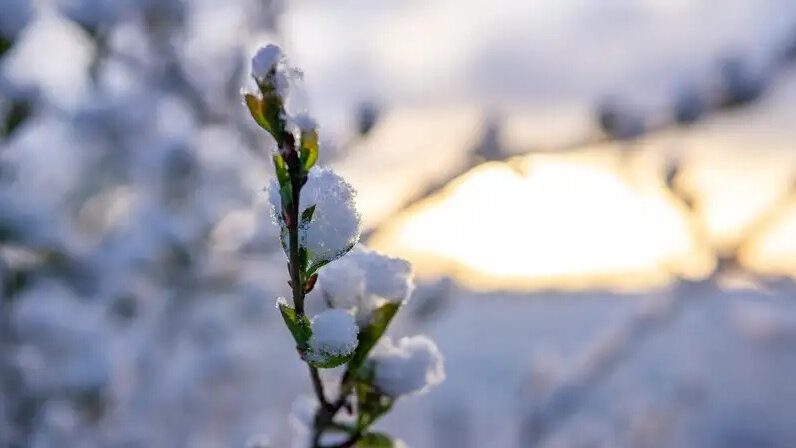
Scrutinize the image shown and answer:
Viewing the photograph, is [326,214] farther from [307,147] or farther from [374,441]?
[374,441]

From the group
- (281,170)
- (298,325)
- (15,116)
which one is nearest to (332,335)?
(298,325)

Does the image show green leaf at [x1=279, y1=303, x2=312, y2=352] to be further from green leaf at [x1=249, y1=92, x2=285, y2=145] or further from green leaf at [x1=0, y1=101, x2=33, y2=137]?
green leaf at [x1=0, y1=101, x2=33, y2=137]

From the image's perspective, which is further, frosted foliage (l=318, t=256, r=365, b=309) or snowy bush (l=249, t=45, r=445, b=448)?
frosted foliage (l=318, t=256, r=365, b=309)

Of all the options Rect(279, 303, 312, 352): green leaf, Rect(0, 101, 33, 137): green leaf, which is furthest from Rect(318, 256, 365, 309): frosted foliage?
Rect(0, 101, 33, 137): green leaf

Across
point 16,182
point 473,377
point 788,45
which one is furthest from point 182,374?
point 473,377

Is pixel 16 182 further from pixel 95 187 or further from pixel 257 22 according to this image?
pixel 95 187

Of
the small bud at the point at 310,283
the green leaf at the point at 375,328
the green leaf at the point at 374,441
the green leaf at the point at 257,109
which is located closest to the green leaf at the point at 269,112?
the green leaf at the point at 257,109

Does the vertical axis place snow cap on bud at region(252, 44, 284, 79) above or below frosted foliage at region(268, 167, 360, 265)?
above

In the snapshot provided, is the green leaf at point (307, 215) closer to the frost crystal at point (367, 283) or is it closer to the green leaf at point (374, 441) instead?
the frost crystal at point (367, 283)
